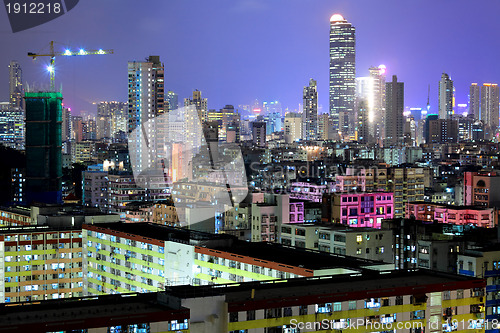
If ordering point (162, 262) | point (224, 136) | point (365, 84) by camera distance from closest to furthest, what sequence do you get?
point (162, 262), point (224, 136), point (365, 84)

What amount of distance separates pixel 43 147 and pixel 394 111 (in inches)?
2465

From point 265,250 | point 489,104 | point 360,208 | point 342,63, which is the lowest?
point 360,208

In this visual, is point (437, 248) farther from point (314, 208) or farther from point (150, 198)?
point (150, 198)

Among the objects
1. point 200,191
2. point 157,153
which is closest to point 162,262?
point 200,191

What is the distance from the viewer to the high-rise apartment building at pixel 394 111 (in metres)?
93.2

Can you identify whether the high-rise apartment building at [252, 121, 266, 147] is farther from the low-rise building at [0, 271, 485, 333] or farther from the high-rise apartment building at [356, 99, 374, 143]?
the low-rise building at [0, 271, 485, 333]

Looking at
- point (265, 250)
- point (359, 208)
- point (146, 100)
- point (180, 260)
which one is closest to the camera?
point (265, 250)

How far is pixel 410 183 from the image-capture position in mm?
33500

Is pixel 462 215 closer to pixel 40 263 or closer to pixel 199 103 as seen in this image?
pixel 40 263

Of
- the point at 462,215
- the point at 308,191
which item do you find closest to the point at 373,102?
the point at 308,191

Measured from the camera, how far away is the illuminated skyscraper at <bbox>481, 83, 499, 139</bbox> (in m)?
103

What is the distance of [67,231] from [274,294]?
373 inches

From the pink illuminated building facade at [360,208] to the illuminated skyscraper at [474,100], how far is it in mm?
82008

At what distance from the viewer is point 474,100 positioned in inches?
4154
